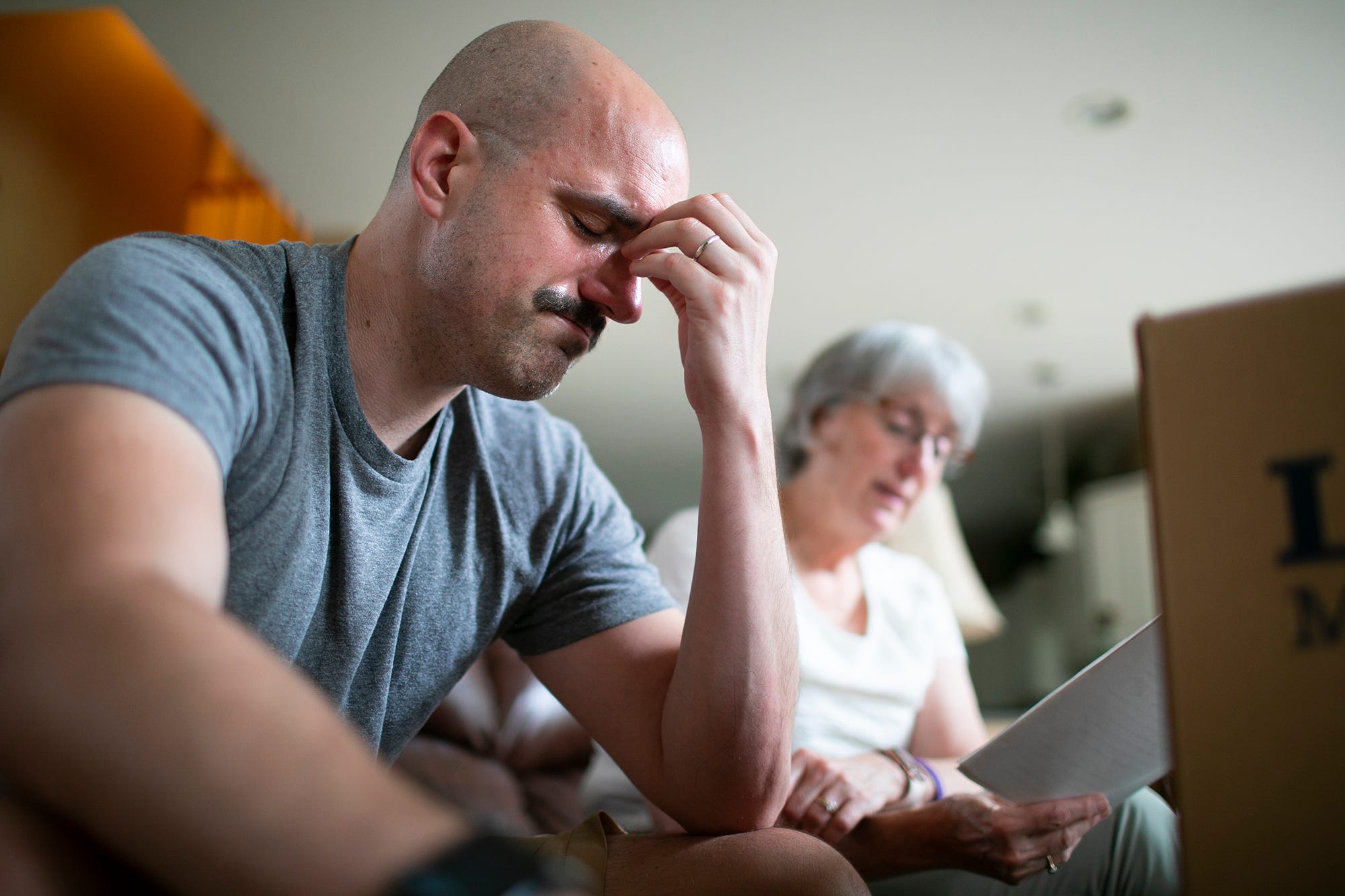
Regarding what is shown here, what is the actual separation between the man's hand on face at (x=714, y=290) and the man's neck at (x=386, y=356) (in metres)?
0.22

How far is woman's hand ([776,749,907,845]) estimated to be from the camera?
1.01 m

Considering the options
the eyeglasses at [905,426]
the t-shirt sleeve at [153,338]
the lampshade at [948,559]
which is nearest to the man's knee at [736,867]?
the t-shirt sleeve at [153,338]

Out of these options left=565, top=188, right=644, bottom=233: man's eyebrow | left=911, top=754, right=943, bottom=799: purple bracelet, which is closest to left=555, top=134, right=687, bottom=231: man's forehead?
left=565, top=188, right=644, bottom=233: man's eyebrow

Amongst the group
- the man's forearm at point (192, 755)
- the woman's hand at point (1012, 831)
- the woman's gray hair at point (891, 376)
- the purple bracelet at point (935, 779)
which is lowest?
the purple bracelet at point (935, 779)

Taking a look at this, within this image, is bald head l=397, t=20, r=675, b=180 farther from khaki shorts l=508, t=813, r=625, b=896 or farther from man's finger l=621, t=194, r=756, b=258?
khaki shorts l=508, t=813, r=625, b=896

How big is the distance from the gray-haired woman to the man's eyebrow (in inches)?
21.4

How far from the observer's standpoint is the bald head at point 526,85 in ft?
2.98

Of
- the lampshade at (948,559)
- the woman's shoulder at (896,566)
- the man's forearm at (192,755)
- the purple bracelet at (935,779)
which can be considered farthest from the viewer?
the lampshade at (948,559)

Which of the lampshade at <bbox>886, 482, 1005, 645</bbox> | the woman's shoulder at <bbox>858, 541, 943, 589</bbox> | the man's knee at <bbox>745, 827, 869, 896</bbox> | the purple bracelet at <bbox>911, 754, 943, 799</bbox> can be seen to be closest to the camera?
the man's knee at <bbox>745, 827, 869, 896</bbox>

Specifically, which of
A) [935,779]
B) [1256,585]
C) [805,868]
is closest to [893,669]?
[935,779]

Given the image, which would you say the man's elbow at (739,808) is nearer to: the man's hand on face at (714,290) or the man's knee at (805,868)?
the man's knee at (805,868)

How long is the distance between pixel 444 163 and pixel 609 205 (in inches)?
7.1

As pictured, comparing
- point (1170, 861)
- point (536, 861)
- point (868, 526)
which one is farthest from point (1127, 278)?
point (536, 861)

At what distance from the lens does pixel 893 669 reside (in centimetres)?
142
